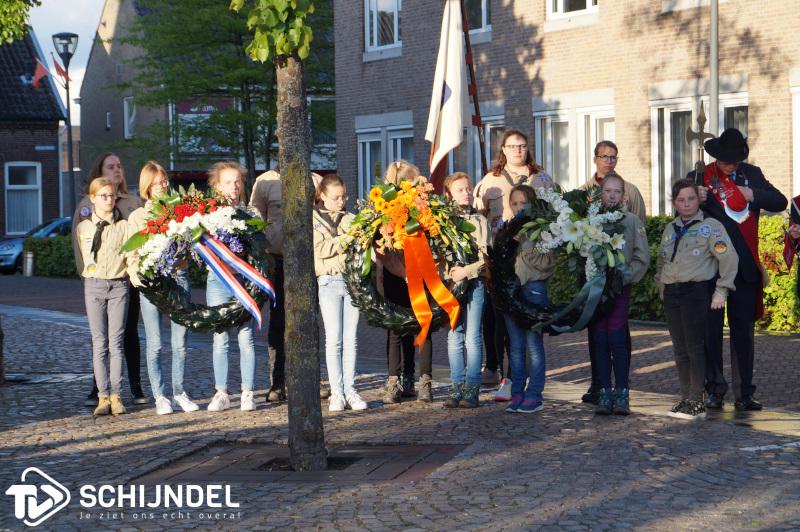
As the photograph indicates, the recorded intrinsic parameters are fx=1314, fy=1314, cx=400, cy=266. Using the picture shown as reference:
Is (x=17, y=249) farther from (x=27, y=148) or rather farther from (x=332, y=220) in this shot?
(x=332, y=220)

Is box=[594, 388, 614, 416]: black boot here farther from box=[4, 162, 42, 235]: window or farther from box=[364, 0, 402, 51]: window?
box=[4, 162, 42, 235]: window

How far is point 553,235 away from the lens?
32.1ft

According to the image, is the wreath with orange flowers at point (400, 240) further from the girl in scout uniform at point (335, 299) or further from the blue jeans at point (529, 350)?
the blue jeans at point (529, 350)

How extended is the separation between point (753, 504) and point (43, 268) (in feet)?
99.5

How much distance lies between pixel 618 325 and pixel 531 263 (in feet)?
2.66

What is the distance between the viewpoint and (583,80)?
69.2 ft

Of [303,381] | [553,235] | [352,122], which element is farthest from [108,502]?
[352,122]

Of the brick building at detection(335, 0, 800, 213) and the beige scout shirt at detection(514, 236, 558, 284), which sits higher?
the brick building at detection(335, 0, 800, 213)

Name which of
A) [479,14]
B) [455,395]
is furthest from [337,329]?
[479,14]

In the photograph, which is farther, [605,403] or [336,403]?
[336,403]

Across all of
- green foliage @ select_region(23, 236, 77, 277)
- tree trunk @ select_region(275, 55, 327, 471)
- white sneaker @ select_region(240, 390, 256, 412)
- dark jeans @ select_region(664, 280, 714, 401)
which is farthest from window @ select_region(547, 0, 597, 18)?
green foliage @ select_region(23, 236, 77, 277)

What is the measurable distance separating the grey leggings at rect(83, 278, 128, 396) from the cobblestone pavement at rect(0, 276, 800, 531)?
1.52 feet

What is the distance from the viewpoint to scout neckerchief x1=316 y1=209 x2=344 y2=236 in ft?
34.1

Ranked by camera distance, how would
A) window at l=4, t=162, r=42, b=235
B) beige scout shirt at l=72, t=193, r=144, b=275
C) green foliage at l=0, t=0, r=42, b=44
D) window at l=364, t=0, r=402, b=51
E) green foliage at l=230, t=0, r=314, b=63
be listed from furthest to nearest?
window at l=4, t=162, r=42, b=235
window at l=364, t=0, r=402, b=51
green foliage at l=0, t=0, r=42, b=44
beige scout shirt at l=72, t=193, r=144, b=275
green foliage at l=230, t=0, r=314, b=63
